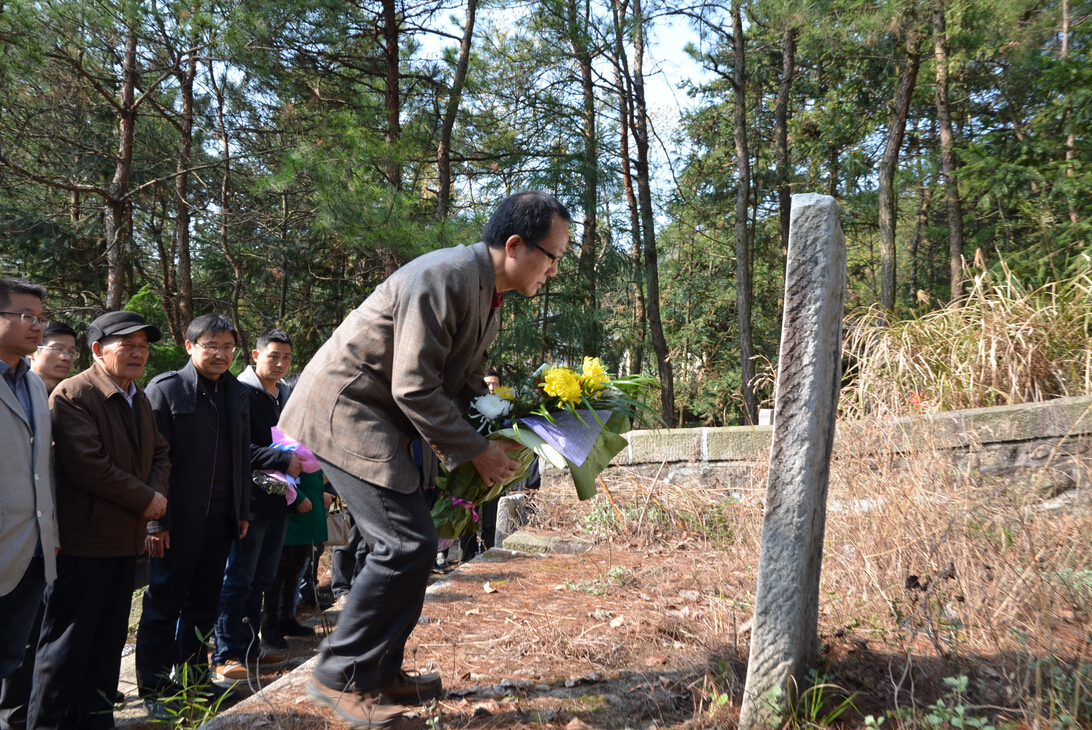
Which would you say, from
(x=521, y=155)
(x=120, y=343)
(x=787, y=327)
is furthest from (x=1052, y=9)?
(x=120, y=343)

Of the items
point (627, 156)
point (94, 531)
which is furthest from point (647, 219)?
point (94, 531)

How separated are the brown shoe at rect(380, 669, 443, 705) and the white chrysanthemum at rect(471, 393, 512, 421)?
3.14ft

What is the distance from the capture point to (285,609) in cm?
505

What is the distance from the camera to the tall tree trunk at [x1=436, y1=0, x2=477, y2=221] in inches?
406

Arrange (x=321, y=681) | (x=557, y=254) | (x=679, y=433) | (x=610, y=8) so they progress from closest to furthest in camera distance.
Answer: (x=321, y=681) < (x=557, y=254) < (x=679, y=433) < (x=610, y=8)

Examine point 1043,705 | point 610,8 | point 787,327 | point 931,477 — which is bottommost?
point 1043,705

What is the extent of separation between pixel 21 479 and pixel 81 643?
0.80 m

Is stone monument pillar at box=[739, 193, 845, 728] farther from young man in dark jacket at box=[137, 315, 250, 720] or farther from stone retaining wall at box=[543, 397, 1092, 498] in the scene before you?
young man in dark jacket at box=[137, 315, 250, 720]

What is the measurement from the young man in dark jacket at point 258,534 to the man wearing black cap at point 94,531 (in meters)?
0.83

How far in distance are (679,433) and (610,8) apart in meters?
10.7

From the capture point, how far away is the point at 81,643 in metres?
3.12

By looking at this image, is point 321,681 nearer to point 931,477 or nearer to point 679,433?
point 931,477

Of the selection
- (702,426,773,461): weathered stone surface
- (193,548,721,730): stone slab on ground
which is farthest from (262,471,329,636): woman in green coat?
(702,426,773,461): weathered stone surface

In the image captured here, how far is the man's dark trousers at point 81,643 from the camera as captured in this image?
304 cm
